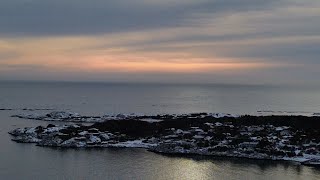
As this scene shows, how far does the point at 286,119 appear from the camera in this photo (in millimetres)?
78125

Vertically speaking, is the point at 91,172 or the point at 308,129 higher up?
the point at 308,129

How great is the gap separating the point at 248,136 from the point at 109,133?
22.0 metres

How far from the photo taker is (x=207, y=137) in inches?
2537

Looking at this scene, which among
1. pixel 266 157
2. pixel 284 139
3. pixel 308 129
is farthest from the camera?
pixel 308 129

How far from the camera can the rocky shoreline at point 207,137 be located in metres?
56.6

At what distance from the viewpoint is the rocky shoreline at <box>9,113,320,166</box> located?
2229 inches

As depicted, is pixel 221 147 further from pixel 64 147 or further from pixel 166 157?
pixel 64 147

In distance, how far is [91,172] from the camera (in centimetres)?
4722

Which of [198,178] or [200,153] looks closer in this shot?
[198,178]

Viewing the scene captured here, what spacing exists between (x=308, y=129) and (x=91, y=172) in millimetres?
37346

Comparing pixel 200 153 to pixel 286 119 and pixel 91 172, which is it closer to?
pixel 91 172

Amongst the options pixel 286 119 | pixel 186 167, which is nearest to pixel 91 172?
pixel 186 167

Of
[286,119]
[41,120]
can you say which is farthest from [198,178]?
[41,120]

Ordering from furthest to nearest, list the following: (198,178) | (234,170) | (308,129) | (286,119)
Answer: (286,119), (308,129), (234,170), (198,178)
